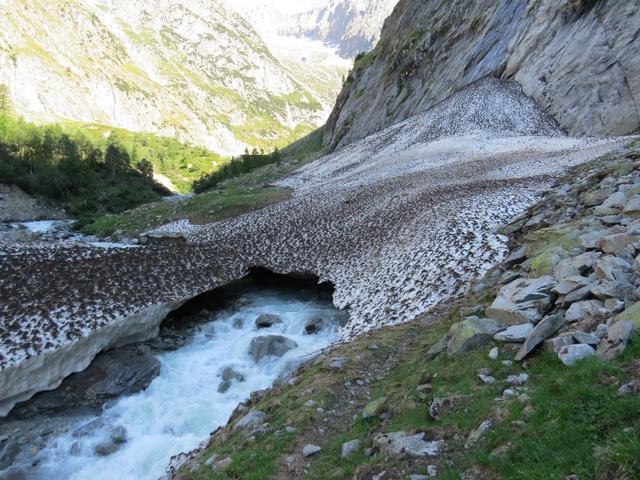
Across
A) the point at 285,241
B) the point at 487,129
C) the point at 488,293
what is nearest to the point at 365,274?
the point at 285,241

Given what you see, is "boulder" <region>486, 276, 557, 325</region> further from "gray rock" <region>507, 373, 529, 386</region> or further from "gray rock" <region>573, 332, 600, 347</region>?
"gray rock" <region>507, 373, 529, 386</region>

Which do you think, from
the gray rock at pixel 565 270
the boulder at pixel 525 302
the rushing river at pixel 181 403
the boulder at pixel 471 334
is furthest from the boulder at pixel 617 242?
the rushing river at pixel 181 403

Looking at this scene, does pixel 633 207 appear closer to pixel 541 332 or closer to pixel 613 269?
pixel 613 269

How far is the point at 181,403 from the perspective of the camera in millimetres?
16734

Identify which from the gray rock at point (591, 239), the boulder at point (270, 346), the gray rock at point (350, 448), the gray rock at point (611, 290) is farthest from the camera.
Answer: the boulder at point (270, 346)

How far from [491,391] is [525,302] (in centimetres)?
287

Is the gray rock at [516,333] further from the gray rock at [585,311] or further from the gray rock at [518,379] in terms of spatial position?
the gray rock at [518,379]

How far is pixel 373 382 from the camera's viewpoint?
1214cm

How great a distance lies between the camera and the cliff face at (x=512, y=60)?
131 feet

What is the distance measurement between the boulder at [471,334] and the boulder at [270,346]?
32.2 feet

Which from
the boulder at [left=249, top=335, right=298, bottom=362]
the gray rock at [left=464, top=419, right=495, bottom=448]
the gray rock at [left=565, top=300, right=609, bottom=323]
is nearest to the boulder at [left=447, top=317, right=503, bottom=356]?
the gray rock at [left=565, top=300, right=609, bottom=323]

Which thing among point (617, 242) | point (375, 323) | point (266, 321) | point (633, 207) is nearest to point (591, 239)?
point (617, 242)

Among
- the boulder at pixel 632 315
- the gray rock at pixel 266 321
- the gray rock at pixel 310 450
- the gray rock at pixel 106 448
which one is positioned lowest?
the gray rock at pixel 106 448

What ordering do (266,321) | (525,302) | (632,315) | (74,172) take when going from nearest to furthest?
(632,315) → (525,302) → (266,321) → (74,172)
